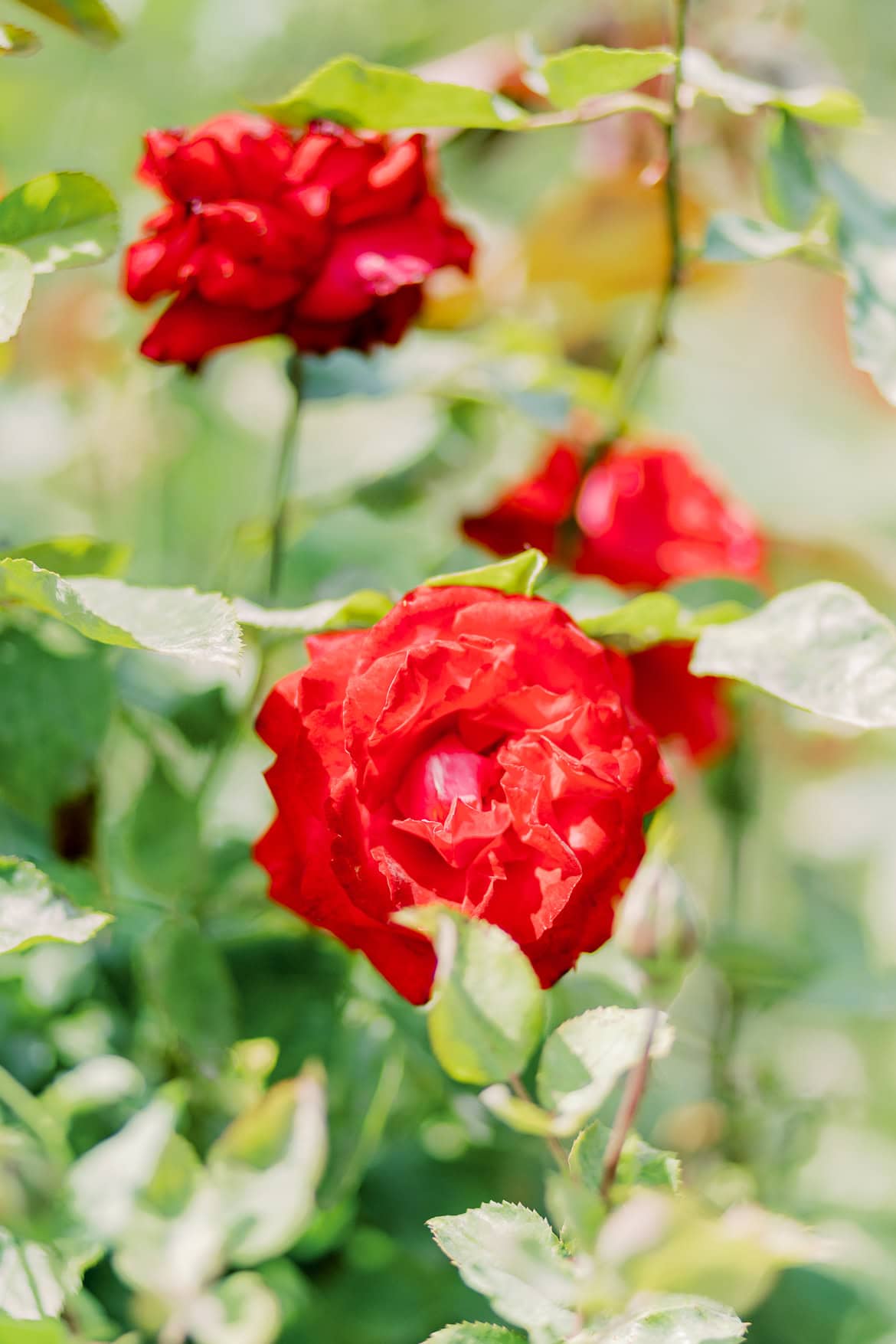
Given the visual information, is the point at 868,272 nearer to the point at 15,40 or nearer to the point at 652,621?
the point at 652,621

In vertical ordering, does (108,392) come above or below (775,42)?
below

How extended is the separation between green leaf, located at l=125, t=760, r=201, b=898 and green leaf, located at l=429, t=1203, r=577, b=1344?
23 centimetres

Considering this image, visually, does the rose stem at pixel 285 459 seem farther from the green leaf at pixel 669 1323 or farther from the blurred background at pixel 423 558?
the green leaf at pixel 669 1323

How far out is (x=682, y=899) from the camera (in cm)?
27

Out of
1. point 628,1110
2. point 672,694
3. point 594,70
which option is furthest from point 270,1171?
point 594,70

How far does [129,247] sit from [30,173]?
1.55ft

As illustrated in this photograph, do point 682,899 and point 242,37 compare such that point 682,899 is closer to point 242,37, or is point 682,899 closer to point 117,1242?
point 117,1242

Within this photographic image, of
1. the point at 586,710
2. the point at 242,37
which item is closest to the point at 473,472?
the point at 586,710

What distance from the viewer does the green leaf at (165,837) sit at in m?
0.49

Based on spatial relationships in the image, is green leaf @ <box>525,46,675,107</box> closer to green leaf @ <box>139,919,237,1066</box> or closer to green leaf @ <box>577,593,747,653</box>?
green leaf @ <box>577,593,747,653</box>

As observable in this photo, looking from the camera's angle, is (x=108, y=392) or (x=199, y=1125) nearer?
(x=199, y=1125)

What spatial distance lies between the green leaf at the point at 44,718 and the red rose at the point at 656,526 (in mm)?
220

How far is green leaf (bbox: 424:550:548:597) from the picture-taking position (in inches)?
14.4

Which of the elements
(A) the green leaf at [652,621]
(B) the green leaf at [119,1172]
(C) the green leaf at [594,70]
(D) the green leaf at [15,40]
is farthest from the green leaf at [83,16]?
(B) the green leaf at [119,1172]
